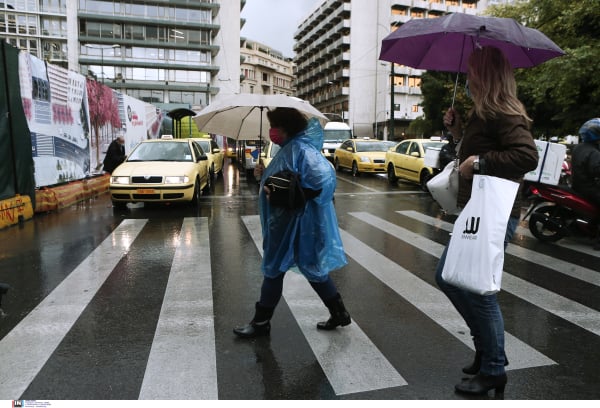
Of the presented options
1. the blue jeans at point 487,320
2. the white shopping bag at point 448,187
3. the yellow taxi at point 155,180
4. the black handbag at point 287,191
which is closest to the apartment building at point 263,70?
the yellow taxi at point 155,180

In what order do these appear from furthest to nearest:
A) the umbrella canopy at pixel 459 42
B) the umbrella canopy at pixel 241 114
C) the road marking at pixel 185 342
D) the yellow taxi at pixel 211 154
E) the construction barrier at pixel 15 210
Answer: the yellow taxi at pixel 211 154 < the construction barrier at pixel 15 210 < the umbrella canopy at pixel 241 114 < the umbrella canopy at pixel 459 42 < the road marking at pixel 185 342

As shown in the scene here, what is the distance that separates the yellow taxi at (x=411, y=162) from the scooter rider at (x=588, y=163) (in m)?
6.96

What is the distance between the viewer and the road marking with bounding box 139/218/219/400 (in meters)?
3.01

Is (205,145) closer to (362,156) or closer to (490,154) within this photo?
(362,156)

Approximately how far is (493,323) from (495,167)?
0.88 meters

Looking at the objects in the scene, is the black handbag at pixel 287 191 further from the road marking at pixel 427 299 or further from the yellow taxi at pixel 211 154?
the yellow taxi at pixel 211 154

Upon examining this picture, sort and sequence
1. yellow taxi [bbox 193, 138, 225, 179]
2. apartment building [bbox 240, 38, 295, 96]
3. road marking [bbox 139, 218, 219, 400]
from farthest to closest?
1. apartment building [bbox 240, 38, 295, 96]
2. yellow taxi [bbox 193, 138, 225, 179]
3. road marking [bbox 139, 218, 219, 400]

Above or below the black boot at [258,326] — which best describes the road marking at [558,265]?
below

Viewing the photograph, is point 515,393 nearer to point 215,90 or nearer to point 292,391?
point 292,391

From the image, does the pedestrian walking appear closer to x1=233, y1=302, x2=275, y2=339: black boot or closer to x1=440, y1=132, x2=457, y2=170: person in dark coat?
x1=440, y1=132, x2=457, y2=170: person in dark coat


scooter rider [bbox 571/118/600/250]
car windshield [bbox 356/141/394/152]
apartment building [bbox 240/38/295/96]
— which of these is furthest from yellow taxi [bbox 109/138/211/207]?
apartment building [bbox 240/38/295/96]

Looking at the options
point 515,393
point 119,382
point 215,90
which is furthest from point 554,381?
point 215,90

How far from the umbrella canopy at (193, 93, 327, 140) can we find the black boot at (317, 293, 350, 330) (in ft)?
5.38

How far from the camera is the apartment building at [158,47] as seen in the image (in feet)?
209
